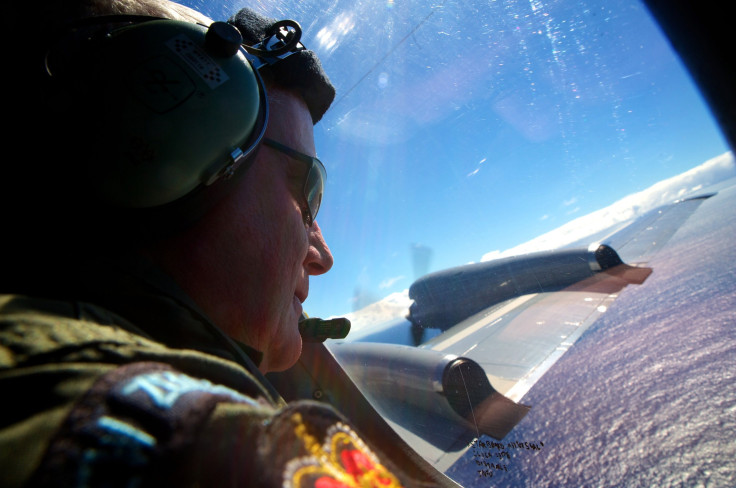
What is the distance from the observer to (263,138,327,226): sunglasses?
0.95 meters

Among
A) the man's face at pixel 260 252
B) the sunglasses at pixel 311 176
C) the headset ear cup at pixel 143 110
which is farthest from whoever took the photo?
the sunglasses at pixel 311 176

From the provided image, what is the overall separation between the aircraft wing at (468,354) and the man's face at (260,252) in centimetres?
73

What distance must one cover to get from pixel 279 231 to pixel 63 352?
59cm

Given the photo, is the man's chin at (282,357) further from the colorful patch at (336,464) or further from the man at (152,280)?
the colorful patch at (336,464)

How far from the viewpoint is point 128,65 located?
0.61 metres

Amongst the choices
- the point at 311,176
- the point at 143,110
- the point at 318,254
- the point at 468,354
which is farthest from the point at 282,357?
the point at 468,354

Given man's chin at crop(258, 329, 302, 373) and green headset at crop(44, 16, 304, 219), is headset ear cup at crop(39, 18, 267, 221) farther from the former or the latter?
man's chin at crop(258, 329, 302, 373)

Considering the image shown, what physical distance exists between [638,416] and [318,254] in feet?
5.84

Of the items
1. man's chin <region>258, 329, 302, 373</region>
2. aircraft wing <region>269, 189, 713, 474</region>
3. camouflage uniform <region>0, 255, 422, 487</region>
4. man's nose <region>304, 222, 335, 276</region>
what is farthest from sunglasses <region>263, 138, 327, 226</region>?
aircraft wing <region>269, 189, 713, 474</region>

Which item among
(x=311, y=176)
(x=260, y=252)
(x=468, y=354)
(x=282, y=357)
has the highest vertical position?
(x=311, y=176)

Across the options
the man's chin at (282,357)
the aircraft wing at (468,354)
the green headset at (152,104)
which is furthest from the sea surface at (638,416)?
the green headset at (152,104)

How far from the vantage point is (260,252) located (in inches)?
30.7

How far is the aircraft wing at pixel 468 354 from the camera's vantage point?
1.71 metres

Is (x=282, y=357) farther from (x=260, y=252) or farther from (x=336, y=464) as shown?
(x=336, y=464)
